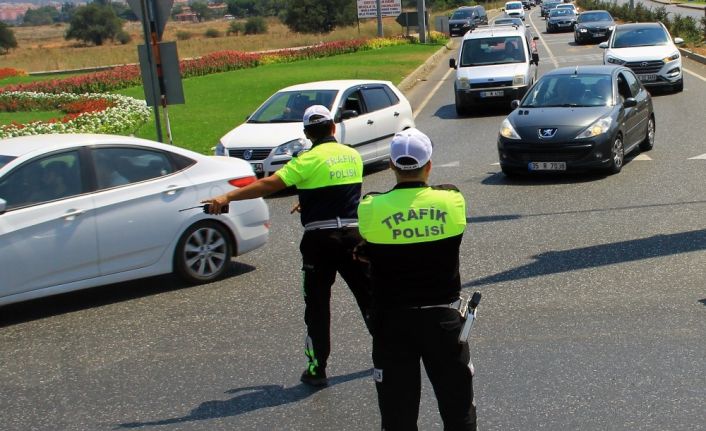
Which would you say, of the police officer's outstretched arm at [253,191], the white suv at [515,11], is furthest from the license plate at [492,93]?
the white suv at [515,11]

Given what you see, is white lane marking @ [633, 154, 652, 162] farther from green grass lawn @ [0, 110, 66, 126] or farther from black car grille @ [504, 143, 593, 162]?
green grass lawn @ [0, 110, 66, 126]

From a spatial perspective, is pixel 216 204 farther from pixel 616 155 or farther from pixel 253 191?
pixel 616 155

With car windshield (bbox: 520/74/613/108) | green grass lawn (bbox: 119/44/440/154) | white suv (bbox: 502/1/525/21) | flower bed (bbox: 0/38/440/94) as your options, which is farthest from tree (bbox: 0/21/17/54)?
car windshield (bbox: 520/74/613/108)

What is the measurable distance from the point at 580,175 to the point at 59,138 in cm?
848

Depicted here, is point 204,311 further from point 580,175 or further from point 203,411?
point 580,175

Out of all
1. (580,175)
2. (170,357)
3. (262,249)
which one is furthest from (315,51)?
(170,357)

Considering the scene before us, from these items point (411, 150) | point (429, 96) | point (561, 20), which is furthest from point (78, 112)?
point (561, 20)

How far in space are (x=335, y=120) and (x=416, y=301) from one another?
1128 centimetres

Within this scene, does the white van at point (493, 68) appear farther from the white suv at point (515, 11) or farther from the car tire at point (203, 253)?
the white suv at point (515, 11)

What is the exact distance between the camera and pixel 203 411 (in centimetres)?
605

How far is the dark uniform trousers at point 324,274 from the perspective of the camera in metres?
6.14

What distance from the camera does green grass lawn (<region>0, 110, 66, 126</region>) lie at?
26966 mm

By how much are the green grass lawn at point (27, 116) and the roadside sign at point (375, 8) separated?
30842 mm

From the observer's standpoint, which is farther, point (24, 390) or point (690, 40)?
point (690, 40)
